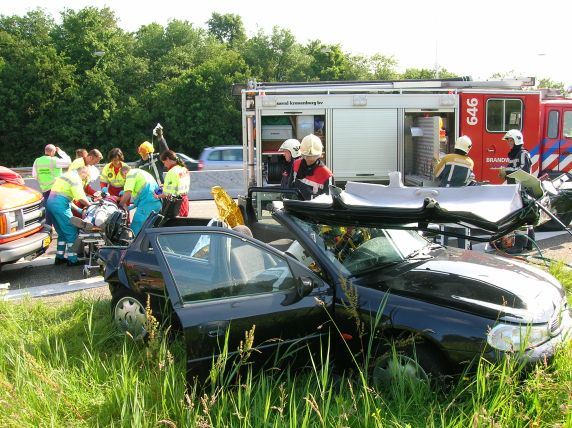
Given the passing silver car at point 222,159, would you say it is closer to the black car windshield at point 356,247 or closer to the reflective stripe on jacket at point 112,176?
the reflective stripe on jacket at point 112,176

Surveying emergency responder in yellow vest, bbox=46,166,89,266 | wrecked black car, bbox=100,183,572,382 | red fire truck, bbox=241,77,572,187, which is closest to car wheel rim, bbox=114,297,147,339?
wrecked black car, bbox=100,183,572,382

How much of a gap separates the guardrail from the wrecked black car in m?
13.1

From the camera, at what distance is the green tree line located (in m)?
40.1

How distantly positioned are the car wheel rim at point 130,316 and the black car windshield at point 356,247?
5.27 ft

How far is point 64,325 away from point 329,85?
823 centimetres

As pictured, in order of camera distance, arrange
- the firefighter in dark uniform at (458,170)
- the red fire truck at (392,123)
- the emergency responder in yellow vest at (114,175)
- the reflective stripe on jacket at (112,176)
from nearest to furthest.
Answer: the firefighter in dark uniform at (458,170) < the emergency responder in yellow vest at (114,175) < the reflective stripe on jacket at (112,176) < the red fire truck at (392,123)

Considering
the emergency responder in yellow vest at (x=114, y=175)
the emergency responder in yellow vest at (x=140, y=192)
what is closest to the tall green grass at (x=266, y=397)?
the emergency responder in yellow vest at (x=140, y=192)

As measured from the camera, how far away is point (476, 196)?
162 inches

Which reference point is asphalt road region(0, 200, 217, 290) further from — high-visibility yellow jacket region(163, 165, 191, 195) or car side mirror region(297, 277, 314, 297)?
car side mirror region(297, 277, 314, 297)

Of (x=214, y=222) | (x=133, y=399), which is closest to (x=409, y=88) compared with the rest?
(x=214, y=222)

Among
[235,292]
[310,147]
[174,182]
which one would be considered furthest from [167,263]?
[174,182]

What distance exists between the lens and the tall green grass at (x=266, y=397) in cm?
318

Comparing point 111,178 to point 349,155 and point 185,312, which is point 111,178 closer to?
point 349,155

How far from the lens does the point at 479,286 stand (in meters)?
3.99
